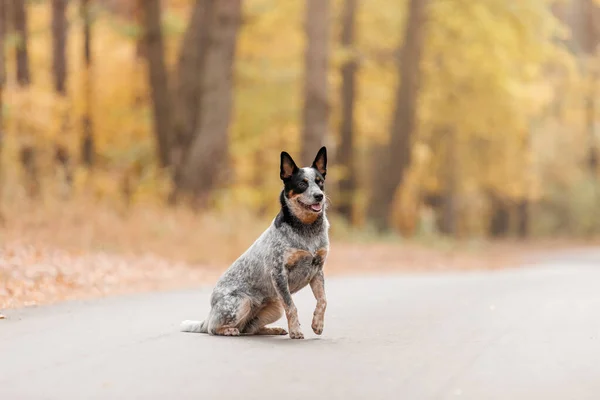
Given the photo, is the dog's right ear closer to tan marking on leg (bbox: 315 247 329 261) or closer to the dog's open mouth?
the dog's open mouth

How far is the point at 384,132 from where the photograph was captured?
3956 cm

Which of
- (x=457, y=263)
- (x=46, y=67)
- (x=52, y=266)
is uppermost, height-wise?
(x=46, y=67)

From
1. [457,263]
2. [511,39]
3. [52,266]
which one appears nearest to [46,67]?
[511,39]

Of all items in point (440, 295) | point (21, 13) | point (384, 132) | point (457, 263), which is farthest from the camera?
point (384, 132)

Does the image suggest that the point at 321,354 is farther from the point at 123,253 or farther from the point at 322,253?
the point at 123,253

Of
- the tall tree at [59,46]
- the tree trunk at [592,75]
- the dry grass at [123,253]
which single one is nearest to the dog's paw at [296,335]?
the dry grass at [123,253]

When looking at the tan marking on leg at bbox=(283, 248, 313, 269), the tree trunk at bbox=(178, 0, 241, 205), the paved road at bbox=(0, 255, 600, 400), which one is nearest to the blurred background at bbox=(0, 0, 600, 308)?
the tree trunk at bbox=(178, 0, 241, 205)

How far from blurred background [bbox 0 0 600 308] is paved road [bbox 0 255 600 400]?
811cm

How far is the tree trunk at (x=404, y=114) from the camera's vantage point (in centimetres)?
3212

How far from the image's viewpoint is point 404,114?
32.3 meters

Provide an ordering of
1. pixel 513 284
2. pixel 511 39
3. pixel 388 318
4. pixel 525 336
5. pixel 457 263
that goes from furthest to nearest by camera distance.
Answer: pixel 511 39 < pixel 457 263 < pixel 513 284 < pixel 388 318 < pixel 525 336

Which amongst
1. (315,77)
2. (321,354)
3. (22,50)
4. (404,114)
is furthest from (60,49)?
(321,354)

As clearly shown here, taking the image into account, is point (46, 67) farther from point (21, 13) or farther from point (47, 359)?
point (47, 359)

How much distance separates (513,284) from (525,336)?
7.69 metres
